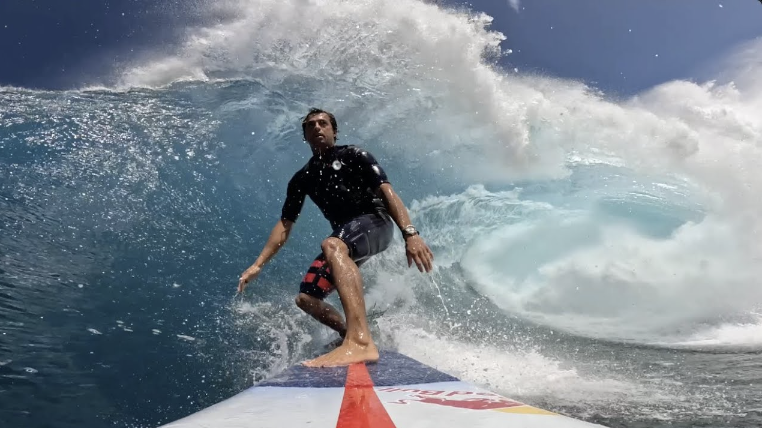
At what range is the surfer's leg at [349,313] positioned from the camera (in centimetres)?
281

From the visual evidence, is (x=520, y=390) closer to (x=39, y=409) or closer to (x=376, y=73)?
(x=39, y=409)

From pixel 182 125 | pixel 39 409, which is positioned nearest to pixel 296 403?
pixel 39 409

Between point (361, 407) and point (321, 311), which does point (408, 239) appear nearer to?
point (321, 311)

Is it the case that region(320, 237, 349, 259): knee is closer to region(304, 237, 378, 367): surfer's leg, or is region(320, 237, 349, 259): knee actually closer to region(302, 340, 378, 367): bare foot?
region(304, 237, 378, 367): surfer's leg

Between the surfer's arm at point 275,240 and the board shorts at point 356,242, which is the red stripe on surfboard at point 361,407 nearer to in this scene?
the board shorts at point 356,242

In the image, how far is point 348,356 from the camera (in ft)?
9.23

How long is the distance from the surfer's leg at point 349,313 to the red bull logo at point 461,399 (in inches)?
32.5

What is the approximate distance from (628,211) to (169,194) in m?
15.3

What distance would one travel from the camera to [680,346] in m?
5.71

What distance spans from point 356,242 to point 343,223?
1.51ft

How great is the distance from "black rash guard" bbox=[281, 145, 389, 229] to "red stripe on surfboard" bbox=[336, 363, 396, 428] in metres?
1.78

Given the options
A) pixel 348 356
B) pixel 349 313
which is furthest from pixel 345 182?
pixel 348 356

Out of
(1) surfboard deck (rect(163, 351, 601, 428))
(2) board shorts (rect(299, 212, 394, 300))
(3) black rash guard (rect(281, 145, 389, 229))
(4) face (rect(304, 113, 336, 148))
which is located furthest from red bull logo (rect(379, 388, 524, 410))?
(4) face (rect(304, 113, 336, 148))

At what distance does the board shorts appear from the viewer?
349 centimetres
